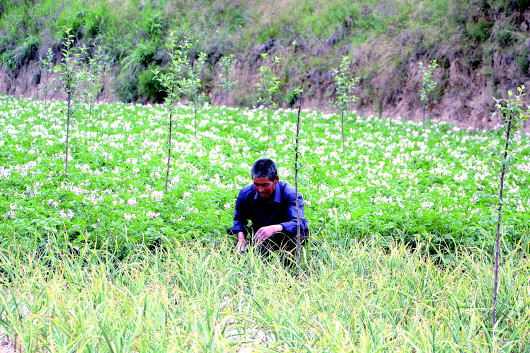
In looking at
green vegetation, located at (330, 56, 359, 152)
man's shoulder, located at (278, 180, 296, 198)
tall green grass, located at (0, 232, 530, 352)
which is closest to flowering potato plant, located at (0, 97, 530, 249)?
man's shoulder, located at (278, 180, 296, 198)

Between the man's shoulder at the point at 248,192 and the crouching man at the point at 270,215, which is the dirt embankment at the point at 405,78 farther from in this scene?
the man's shoulder at the point at 248,192

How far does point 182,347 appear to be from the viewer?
355 cm

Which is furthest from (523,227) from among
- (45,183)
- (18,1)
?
(18,1)

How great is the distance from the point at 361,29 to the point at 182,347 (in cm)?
2428

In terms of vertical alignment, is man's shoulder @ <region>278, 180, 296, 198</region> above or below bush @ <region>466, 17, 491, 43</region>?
below

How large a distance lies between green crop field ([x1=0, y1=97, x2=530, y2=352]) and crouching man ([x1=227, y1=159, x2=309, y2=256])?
239 millimetres

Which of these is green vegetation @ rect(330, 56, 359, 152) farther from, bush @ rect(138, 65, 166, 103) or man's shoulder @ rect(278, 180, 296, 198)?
bush @ rect(138, 65, 166, 103)

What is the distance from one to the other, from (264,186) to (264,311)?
2016 millimetres

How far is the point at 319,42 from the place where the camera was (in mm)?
26938

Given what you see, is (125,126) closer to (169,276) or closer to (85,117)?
(85,117)

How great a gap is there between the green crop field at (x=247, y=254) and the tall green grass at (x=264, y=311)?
0.02m

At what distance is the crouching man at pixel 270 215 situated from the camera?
614cm

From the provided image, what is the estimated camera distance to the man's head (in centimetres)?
590

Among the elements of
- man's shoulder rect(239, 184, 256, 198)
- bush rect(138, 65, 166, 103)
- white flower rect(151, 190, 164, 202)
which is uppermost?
bush rect(138, 65, 166, 103)
